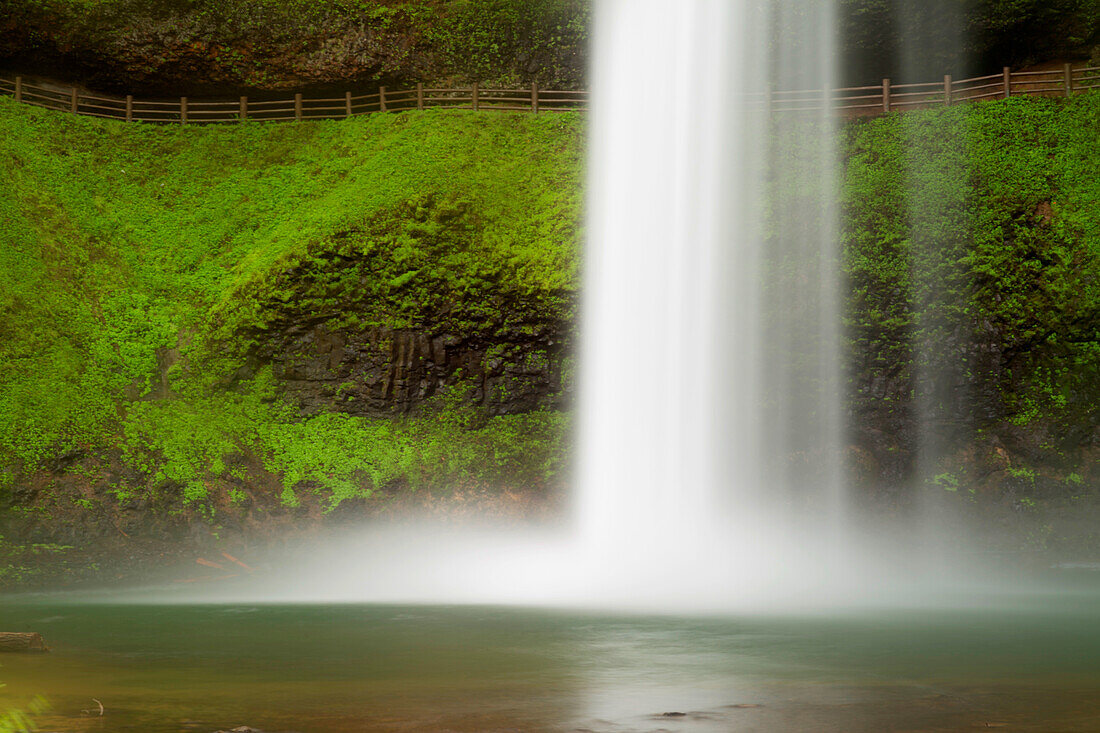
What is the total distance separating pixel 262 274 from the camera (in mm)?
24266

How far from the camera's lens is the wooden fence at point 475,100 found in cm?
2830

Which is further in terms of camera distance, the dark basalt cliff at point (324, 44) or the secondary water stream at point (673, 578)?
the dark basalt cliff at point (324, 44)

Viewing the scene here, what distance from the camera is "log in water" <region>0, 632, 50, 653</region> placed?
33.0 feet

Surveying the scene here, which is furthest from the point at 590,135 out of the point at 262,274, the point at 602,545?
the point at 602,545

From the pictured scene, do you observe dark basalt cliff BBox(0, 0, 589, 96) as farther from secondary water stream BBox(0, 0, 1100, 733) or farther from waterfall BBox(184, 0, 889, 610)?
waterfall BBox(184, 0, 889, 610)

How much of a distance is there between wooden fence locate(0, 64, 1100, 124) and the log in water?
2286cm

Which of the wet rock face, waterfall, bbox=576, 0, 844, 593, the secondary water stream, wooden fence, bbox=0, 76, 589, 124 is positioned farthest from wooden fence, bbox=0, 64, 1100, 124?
the wet rock face

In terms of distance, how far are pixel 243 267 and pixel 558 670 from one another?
1908 centimetres

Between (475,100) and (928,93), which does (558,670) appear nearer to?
(475,100)

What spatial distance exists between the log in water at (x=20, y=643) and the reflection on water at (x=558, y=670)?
27cm

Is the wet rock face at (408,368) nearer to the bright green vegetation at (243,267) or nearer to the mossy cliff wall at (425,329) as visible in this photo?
the mossy cliff wall at (425,329)

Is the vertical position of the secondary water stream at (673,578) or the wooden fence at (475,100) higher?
the wooden fence at (475,100)

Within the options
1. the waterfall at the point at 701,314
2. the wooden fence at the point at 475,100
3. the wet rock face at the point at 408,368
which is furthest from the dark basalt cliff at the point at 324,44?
the wet rock face at the point at 408,368

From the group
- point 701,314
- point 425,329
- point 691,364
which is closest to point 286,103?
point 425,329
